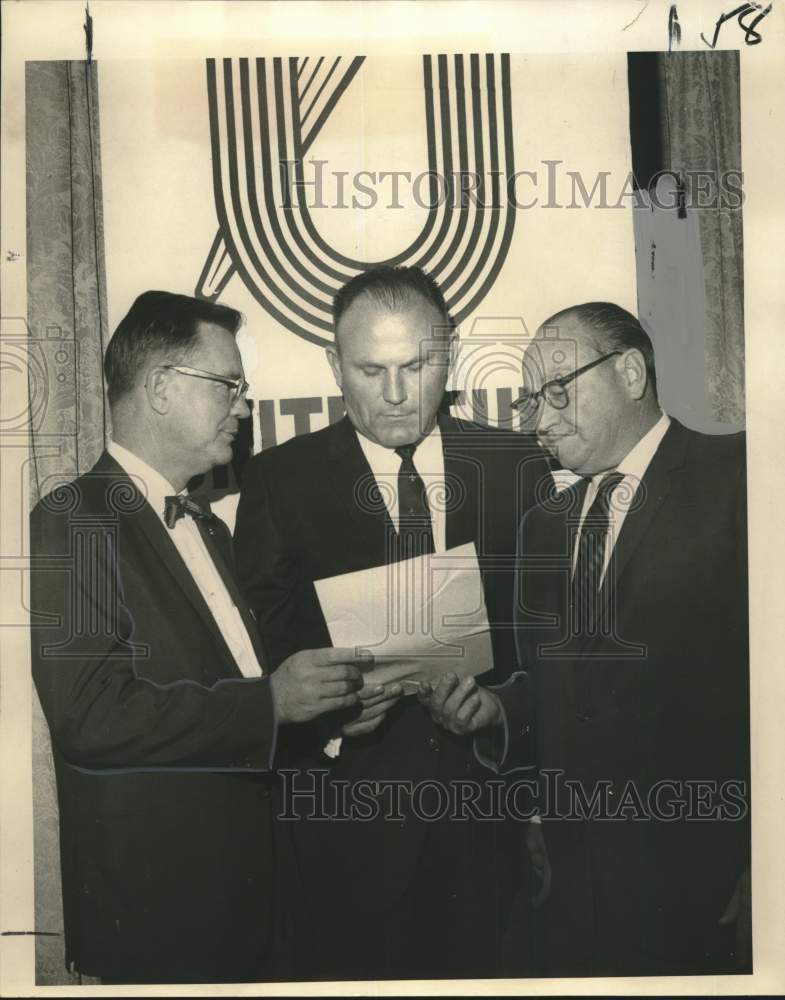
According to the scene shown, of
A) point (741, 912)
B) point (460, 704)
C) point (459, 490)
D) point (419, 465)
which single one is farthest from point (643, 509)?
point (741, 912)

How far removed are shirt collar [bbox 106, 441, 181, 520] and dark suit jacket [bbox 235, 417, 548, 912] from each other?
210mm

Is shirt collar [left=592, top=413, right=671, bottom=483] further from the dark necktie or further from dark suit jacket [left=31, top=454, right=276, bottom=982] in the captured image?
dark suit jacket [left=31, top=454, right=276, bottom=982]

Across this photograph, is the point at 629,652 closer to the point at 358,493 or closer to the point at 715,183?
the point at 358,493

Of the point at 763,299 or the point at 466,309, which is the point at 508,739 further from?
the point at 763,299

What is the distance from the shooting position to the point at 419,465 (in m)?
3.39

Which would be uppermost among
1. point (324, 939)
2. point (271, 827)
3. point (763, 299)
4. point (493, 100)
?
point (493, 100)

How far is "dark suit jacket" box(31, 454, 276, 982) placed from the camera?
3340mm

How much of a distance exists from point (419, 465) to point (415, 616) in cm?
40

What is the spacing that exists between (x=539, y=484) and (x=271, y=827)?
1.16 m

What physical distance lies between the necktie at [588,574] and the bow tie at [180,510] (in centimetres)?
99

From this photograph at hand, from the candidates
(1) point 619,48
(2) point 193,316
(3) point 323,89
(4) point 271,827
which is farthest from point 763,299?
(4) point 271,827

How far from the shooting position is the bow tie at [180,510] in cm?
335

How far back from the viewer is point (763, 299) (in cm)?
343

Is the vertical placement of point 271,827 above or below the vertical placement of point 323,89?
below
